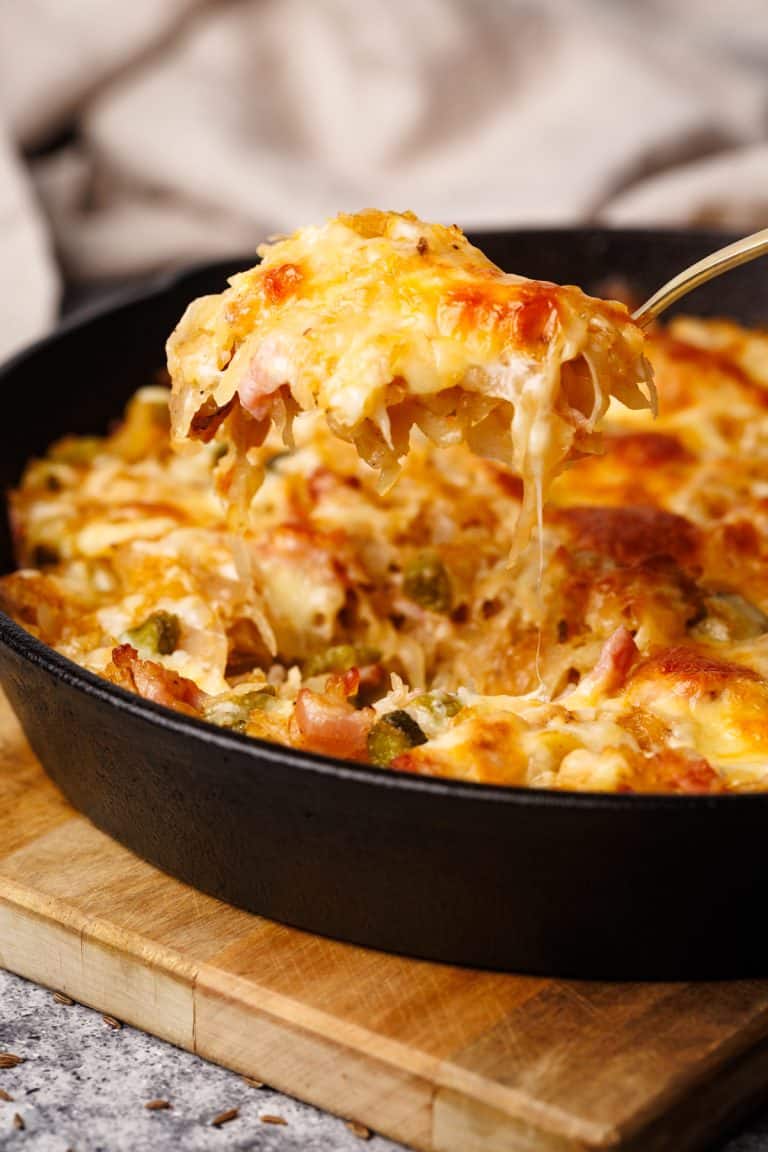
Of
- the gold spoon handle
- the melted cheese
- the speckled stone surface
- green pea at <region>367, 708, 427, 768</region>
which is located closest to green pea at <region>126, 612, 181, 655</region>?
the melted cheese

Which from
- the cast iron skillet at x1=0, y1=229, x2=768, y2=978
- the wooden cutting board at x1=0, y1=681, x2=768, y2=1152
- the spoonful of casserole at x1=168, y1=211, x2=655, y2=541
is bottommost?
the wooden cutting board at x1=0, y1=681, x2=768, y2=1152

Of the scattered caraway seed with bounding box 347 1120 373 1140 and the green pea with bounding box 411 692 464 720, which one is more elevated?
the green pea with bounding box 411 692 464 720

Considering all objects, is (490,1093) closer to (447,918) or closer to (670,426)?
(447,918)

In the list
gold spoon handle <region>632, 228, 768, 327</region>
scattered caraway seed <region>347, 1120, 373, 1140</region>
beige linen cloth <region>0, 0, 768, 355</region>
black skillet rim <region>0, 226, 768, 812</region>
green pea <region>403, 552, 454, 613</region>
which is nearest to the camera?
black skillet rim <region>0, 226, 768, 812</region>

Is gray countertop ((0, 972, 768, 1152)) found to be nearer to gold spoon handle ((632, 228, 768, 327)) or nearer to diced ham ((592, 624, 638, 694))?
diced ham ((592, 624, 638, 694))

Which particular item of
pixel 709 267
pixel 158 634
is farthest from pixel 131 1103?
pixel 709 267

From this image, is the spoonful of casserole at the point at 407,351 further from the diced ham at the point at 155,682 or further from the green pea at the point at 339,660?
the green pea at the point at 339,660

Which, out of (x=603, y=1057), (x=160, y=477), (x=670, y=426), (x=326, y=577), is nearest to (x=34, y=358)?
(x=160, y=477)
